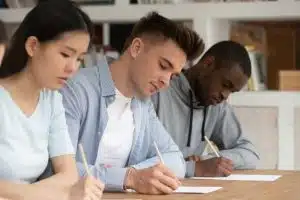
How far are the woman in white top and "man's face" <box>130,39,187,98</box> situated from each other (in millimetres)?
424

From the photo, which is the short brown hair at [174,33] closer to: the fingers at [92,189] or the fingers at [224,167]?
the fingers at [224,167]

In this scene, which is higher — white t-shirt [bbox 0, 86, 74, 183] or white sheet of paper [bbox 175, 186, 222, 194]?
white t-shirt [bbox 0, 86, 74, 183]

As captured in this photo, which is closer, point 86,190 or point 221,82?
point 86,190

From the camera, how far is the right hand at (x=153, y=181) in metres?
2.20

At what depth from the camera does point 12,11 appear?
4.52 metres

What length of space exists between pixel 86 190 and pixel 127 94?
677 millimetres

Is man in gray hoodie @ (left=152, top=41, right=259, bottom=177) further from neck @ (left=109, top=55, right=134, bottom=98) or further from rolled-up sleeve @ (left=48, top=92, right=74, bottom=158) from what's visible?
rolled-up sleeve @ (left=48, top=92, right=74, bottom=158)

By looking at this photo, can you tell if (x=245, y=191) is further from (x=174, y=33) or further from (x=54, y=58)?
(x=54, y=58)

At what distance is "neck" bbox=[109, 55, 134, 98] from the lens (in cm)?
248

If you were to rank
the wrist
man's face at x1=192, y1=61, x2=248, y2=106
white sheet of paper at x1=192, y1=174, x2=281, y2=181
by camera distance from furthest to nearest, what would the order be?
man's face at x1=192, y1=61, x2=248, y2=106
white sheet of paper at x1=192, y1=174, x2=281, y2=181
the wrist

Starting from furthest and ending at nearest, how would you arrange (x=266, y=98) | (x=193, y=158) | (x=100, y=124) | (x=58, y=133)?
(x=266, y=98), (x=193, y=158), (x=100, y=124), (x=58, y=133)

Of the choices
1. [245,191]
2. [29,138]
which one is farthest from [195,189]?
[29,138]

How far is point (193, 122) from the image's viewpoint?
3.06 metres

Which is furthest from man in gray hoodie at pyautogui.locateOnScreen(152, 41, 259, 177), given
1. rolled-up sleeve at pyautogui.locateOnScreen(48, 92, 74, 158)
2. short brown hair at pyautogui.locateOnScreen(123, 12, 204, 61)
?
rolled-up sleeve at pyautogui.locateOnScreen(48, 92, 74, 158)
